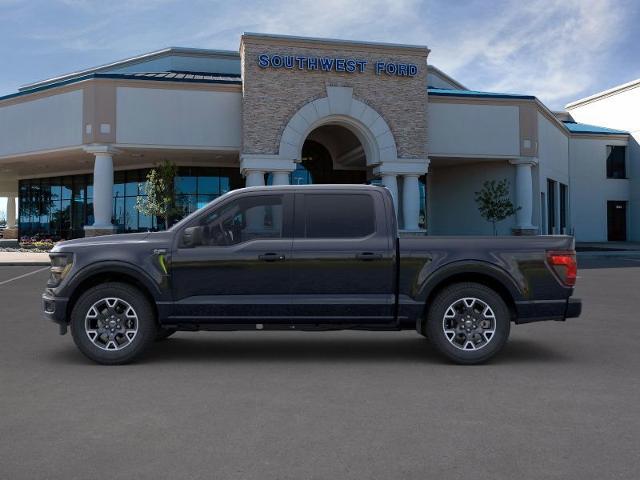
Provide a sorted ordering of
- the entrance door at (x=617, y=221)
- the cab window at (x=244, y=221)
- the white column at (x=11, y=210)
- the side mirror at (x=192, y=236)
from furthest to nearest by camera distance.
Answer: the white column at (x=11, y=210) → the entrance door at (x=617, y=221) → the cab window at (x=244, y=221) → the side mirror at (x=192, y=236)

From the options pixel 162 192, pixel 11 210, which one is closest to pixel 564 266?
pixel 162 192

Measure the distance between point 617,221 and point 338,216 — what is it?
151ft

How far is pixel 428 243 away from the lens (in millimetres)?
7090

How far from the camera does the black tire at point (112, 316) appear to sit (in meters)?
7.00

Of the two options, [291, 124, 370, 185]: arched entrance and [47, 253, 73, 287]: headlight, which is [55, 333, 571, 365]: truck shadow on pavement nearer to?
[47, 253, 73, 287]: headlight

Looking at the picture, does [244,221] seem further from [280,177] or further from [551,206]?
[551,206]

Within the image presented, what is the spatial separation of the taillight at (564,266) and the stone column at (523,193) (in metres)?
27.3

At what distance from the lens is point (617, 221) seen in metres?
47.5

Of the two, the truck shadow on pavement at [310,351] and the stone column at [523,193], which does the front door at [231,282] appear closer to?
the truck shadow on pavement at [310,351]

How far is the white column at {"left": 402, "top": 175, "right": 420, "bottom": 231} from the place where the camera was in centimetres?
3047

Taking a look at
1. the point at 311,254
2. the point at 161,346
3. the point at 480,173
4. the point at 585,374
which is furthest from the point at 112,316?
the point at 480,173

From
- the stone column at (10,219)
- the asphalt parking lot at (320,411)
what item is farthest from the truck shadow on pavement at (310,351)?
the stone column at (10,219)

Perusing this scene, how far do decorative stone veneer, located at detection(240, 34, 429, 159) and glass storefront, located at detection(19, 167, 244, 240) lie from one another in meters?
6.95

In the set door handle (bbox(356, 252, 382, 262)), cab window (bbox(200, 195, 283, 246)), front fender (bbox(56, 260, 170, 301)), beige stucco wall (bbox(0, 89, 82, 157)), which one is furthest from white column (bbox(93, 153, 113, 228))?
door handle (bbox(356, 252, 382, 262))
